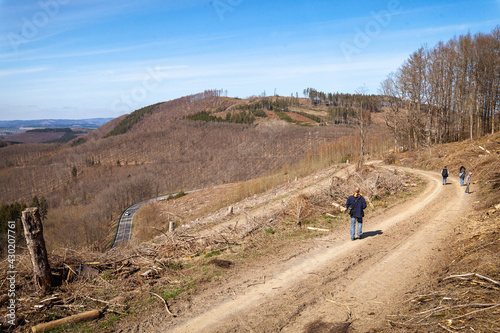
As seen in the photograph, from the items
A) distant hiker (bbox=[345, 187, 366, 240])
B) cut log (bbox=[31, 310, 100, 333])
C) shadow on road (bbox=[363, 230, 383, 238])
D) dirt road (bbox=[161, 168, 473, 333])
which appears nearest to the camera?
cut log (bbox=[31, 310, 100, 333])

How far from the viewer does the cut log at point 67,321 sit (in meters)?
5.57

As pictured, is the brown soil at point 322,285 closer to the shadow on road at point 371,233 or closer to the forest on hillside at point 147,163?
the shadow on road at point 371,233

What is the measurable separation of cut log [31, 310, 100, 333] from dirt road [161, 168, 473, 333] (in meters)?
1.54

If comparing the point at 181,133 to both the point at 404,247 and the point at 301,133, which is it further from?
the point at 404,247

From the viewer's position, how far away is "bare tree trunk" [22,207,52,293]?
6586mm

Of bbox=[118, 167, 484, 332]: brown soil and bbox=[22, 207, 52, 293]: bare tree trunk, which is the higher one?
bbox=[22, 207, 52, 293]: bare tree trunk

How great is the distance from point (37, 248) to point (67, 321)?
6.37 feet

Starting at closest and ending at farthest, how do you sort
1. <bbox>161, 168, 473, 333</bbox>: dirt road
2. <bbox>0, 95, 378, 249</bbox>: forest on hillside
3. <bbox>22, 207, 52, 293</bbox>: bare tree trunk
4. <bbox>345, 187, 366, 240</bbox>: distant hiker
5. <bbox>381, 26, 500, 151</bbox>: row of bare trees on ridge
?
<bbox>161, 168, 473, 333</bbox>: dirt road
<bbox>22, 207, 52, 293</bbox>: bare tree trunk
<bbox>345, 187, 366, 240</bbox>: distant hiker
<bbox>381, 26, 500, 151</bbox>: row of bare trees on ridge
<bbox>0, 95, 378, 249</bbox>: forest on hillside

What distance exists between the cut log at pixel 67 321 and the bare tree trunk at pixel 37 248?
1.37 m

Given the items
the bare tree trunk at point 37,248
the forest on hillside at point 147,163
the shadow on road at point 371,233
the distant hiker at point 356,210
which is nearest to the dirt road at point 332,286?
the shadow on road at point 371,233

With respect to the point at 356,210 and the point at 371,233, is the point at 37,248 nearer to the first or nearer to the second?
the point at 356,210

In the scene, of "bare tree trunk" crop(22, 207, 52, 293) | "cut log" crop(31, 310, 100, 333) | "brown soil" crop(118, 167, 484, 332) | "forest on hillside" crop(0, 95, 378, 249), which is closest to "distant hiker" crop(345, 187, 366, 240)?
"brown soil" crop(118, 167, 484, 332)

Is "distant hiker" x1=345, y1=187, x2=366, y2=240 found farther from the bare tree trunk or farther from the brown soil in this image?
the bare tree trunk

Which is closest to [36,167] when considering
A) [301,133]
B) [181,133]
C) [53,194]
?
[53,194]
